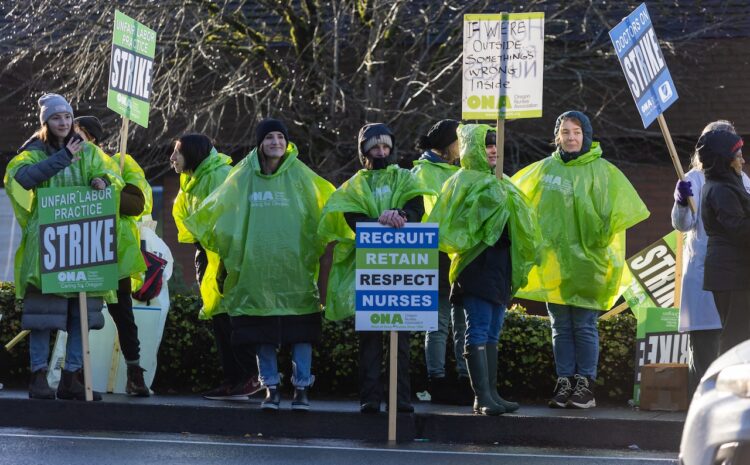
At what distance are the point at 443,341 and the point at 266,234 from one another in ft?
5.26

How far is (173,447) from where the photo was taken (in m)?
8.80

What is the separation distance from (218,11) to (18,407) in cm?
676

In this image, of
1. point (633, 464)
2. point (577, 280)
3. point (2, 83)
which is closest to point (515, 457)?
point (633, 464)

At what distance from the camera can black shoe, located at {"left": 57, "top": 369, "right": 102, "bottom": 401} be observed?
995 cm

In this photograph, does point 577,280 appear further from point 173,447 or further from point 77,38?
point 77,38

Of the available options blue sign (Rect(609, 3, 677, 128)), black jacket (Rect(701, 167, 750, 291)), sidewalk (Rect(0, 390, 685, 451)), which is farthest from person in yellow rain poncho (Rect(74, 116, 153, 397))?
black jacket (Rect(701, 167, 750, 291))

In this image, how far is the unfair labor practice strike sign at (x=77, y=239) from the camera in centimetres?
984

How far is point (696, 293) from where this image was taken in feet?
30.3

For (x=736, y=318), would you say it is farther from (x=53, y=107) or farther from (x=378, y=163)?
(x=53, y=107)

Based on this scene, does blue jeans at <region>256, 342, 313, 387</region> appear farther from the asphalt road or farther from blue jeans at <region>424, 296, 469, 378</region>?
blue jeans at <region>424, 296, 469, 378</region>

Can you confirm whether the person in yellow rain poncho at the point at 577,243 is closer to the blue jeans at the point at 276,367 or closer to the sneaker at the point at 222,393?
the blue jeans at the point at 276,367

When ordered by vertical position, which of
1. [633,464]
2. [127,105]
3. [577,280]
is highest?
[127,105]

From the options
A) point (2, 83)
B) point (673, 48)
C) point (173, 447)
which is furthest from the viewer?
point (2, 83)

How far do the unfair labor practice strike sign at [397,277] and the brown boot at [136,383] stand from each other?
2.15 meters
